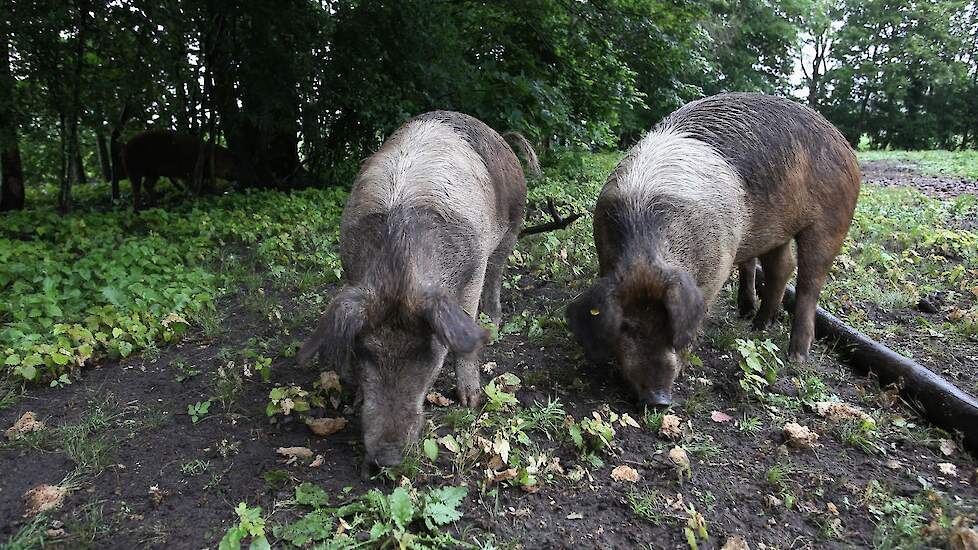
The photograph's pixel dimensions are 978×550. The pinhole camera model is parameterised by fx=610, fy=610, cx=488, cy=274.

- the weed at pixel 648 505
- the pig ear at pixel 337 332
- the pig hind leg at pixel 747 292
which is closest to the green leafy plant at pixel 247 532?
the pig ear at pixel 337 332

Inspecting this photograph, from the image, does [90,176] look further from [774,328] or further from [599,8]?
[774,328]

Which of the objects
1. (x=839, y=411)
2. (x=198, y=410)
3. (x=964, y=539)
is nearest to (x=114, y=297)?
(x=198, y=410)

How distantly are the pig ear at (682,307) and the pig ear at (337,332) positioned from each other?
5.69ft

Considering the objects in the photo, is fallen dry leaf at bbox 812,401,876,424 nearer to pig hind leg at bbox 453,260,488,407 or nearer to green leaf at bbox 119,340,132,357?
pig hind leg at bbox 453,260,488,407

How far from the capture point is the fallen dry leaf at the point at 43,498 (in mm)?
2691

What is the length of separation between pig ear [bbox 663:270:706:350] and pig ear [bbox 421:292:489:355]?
1.19 meters

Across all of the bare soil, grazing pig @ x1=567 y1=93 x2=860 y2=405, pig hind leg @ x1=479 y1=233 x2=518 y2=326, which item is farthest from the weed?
the bare soil

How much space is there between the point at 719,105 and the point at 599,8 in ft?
17.6

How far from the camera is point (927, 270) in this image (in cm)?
632

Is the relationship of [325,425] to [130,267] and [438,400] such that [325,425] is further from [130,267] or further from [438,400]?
[130,267]

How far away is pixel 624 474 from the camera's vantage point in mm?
3191

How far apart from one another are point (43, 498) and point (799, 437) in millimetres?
3831

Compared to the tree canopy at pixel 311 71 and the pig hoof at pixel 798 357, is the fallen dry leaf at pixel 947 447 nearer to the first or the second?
the pig hoof at pixel 798 357

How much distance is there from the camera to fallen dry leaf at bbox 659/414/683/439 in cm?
354
